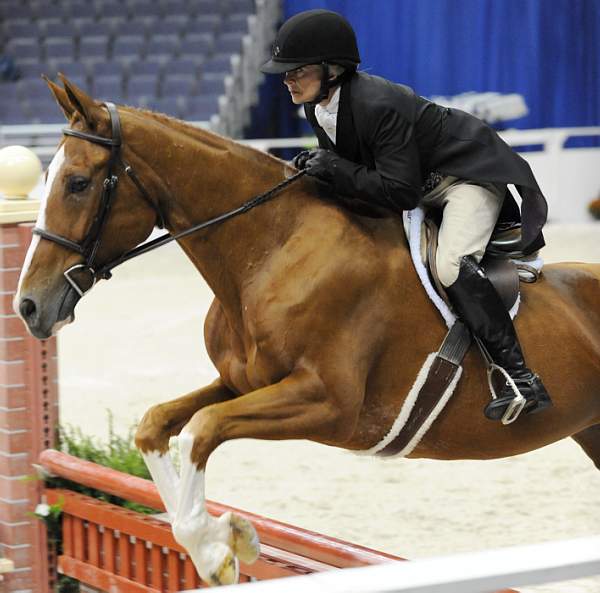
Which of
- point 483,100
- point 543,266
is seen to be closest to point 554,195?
point 483,100

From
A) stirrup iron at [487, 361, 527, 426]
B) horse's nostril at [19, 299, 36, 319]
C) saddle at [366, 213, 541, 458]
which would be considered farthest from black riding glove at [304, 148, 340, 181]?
horse's nostril at [19, 299, 36, 319]

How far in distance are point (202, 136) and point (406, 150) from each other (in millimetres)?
527

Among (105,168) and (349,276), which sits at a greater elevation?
(105,168)

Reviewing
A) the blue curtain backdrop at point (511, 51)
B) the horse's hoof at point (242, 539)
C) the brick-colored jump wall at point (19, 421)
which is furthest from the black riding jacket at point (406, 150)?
the blue curtain backdrop at point (511, 51)

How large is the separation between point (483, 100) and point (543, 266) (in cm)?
1102

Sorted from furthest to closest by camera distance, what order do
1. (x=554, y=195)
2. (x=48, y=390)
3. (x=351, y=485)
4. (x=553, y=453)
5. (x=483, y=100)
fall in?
1. (x=483, y=100)
2. (x=554, y=195)
3. (x=553, y=453)
4. (x=351, y=485)
5. (x=48, y=390)

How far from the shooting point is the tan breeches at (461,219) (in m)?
2.80

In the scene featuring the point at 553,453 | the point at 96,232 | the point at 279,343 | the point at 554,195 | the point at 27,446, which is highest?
the point at 96,232

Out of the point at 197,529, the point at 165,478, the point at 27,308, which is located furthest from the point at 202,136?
the point at 197,529

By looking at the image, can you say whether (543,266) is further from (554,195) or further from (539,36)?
(539,36)

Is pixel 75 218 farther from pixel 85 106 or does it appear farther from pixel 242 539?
pixel 242 539

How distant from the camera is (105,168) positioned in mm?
2648

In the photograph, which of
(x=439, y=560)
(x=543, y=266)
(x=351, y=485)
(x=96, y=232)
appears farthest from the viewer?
(x=351, y=485)

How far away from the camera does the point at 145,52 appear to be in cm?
1566
